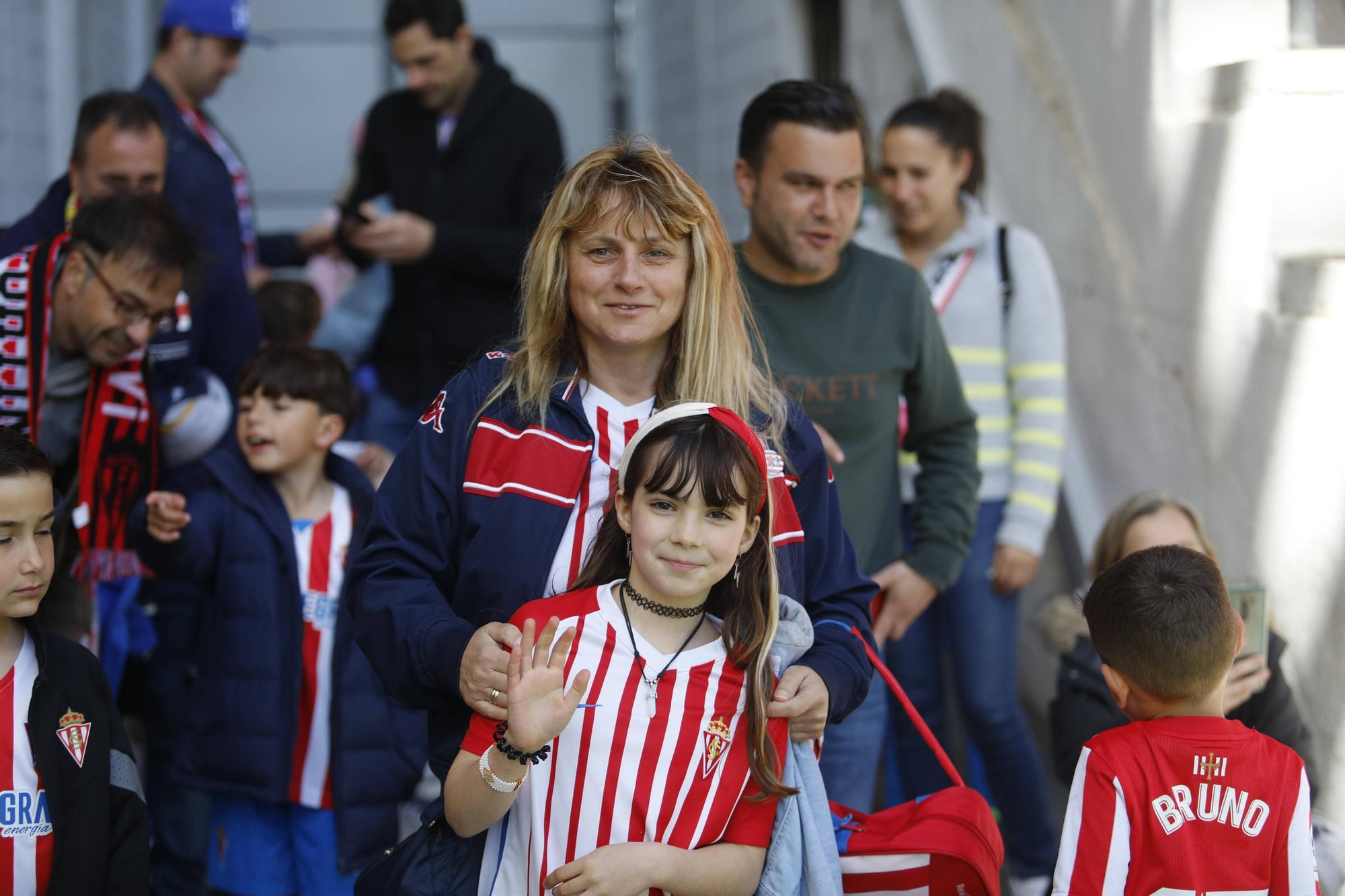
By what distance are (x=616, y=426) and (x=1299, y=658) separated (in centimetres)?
202

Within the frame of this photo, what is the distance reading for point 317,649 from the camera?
11.4ft

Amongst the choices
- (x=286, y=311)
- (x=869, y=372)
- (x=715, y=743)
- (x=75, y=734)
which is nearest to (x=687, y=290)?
(x=715, y=743)

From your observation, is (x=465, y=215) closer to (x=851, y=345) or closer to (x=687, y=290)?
(x=851, y=345)

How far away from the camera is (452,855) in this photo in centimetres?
227

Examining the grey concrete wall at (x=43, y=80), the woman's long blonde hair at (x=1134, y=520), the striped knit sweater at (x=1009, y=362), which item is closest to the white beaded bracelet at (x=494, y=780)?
the woman's long blonde hair at (x=1134, y=520)

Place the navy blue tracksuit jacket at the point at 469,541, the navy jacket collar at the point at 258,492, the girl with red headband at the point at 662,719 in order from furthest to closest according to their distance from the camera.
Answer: the navy jacket collar at the point at 258,492 < the navy blue tracksuit jacket at the point at 469,541 < the girl with red headband at the point at 662,719

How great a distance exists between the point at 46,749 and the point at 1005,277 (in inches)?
109

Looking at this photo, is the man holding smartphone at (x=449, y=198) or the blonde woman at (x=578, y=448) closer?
the blonde woman at (x=578, y=448)

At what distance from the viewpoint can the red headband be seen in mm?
2234

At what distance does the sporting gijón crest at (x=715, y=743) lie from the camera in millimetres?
2203

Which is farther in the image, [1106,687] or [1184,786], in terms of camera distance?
[1106,687]

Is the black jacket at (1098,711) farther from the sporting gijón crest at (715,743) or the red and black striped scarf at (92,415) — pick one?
the red and black striped scarf at (92,415)

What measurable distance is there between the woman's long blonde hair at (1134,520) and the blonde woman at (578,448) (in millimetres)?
1280

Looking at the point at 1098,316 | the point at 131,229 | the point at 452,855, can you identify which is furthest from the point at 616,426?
the point at 1098,316
